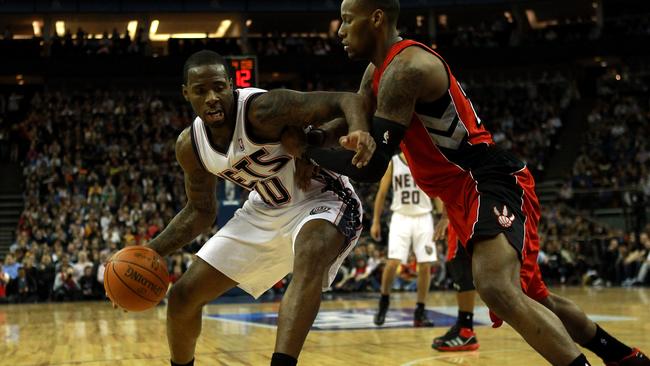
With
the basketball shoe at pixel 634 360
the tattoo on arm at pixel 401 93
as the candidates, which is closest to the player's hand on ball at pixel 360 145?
the tattoo on arm at pixel 401 93

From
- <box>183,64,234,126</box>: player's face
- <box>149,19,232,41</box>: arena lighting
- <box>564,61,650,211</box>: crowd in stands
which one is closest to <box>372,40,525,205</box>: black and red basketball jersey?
<box>183,64,234,126</box>: player's face

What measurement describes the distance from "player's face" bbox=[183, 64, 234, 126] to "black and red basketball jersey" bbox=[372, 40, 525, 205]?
0.79m

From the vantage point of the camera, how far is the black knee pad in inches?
275

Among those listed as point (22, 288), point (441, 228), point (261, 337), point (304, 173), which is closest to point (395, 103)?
point (304, 173)

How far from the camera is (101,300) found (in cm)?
1627

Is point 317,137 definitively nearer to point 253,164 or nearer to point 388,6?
point 253,164

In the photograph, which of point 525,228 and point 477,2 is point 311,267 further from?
point 477,2

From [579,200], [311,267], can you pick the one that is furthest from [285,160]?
[579,200]

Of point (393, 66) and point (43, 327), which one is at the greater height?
point (393, 66)

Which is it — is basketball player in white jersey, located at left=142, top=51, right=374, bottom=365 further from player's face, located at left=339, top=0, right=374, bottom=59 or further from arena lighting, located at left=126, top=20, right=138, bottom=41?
arena lighting, located at left=126, top=20, right=138, bottom=41

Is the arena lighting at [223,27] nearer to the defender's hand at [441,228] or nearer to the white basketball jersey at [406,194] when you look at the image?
the white basketball jersey at [406,194]

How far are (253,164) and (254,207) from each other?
356 mm

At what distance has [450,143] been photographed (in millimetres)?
4043

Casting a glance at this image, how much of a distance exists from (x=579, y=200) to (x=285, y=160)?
56.9 ft
